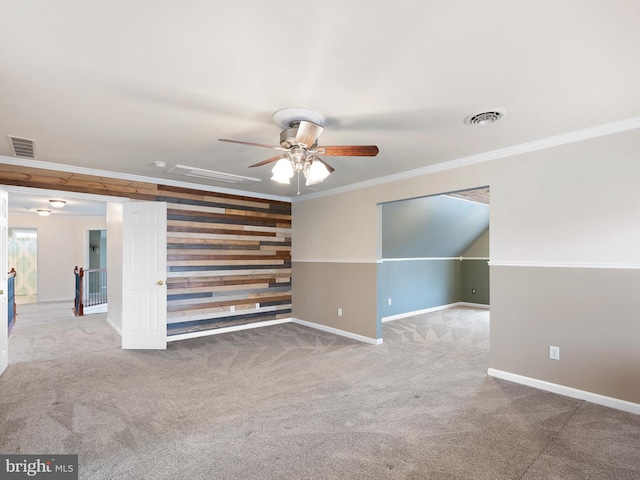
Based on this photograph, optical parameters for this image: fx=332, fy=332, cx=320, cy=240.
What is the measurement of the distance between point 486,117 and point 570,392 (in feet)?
8.61

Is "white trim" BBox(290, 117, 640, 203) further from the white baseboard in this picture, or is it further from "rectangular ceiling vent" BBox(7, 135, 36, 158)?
"rectangular ceiling vent" BBox(7, 135, 36, 158)

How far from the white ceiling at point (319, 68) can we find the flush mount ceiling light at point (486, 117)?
0.06 meters

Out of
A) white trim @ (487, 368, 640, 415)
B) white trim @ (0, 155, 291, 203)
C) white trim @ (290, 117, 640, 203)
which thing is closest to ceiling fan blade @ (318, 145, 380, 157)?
white trim @ (290, 117, 640, 203)

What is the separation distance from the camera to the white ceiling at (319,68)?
5.12 ft

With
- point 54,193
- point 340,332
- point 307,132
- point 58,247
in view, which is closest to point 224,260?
point 340,332

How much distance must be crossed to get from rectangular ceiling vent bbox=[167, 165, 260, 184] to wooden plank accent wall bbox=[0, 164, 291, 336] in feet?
2.23

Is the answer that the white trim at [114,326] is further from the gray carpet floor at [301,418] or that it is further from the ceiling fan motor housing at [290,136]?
the ceiling fan motor housing at [290,136]

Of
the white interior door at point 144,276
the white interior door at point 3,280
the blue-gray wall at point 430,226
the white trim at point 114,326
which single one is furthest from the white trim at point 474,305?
the white interior door at point 3,280

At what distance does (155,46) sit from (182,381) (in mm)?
3082

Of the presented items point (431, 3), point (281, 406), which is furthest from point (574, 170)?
point (281, 406)

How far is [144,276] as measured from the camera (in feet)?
15.3

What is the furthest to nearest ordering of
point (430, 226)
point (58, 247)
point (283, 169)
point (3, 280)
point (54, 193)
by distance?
point (58, 247), point (430, 226), point (54, 193), point (3, 280), point (283, 169)

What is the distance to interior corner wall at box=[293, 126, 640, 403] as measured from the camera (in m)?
2.82

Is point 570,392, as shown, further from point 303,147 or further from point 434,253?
point 434,253
